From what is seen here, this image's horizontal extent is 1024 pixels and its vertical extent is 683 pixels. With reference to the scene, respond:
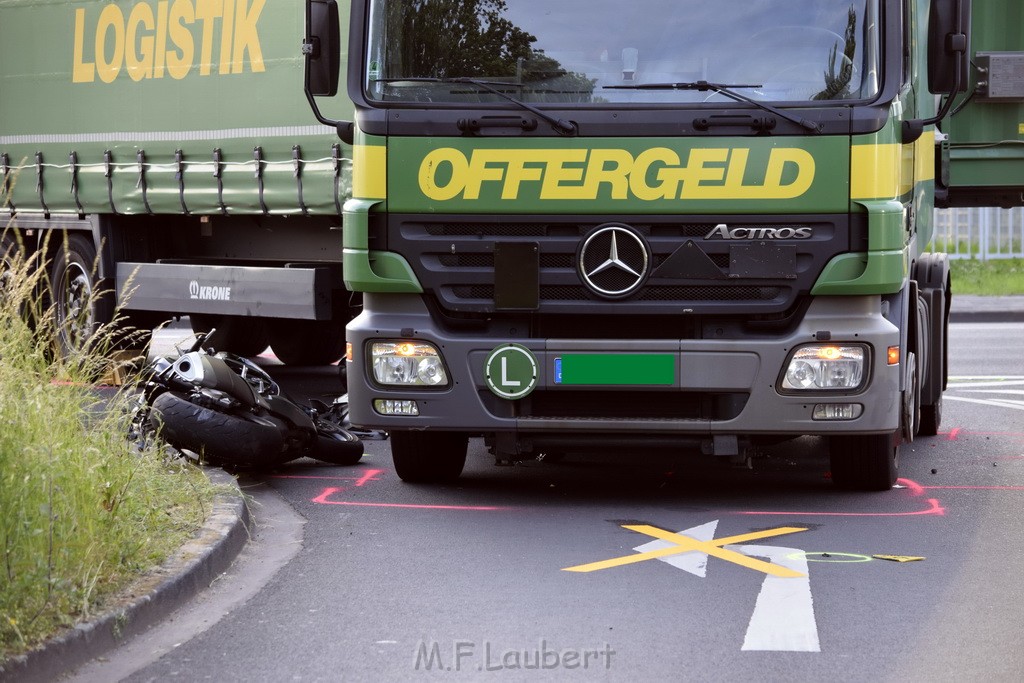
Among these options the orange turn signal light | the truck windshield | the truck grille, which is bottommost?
the orange turn signal light

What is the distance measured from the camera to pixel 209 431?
344 inches

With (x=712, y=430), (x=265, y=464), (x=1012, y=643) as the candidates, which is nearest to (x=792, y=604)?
(x=1012, y=643)

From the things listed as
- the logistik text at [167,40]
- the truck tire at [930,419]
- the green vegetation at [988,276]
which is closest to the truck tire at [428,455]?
the truck tire at [930,419]

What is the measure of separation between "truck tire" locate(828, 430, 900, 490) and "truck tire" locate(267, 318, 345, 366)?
768cm

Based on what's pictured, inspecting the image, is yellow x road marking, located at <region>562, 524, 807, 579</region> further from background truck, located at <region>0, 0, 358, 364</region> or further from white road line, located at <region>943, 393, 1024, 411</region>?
white road line, located at <region>943, 393, 1024, 411</region>

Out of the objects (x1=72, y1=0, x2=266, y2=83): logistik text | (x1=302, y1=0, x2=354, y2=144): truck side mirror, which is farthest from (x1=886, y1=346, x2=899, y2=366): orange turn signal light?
(x1=72, y1=0, x2=266, y2=83): logistik text

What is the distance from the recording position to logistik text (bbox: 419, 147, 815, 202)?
25.4 ft

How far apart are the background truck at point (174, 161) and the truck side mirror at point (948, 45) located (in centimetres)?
483

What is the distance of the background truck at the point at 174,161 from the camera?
12.3 m

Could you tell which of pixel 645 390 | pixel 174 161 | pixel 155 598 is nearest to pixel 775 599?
pixel 645 390

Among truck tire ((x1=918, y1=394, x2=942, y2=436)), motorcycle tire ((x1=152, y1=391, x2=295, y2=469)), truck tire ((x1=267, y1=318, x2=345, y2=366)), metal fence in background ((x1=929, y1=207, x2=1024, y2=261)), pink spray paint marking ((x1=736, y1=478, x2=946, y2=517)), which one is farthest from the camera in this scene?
metal fence in background ((x1=929, y1=207, x2=1024, y2=261))

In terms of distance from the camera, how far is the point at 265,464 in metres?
9.19

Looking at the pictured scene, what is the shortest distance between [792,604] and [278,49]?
739 cm

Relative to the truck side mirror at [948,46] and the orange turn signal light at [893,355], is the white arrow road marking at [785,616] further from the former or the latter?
the truck side mirror at [948,46]
